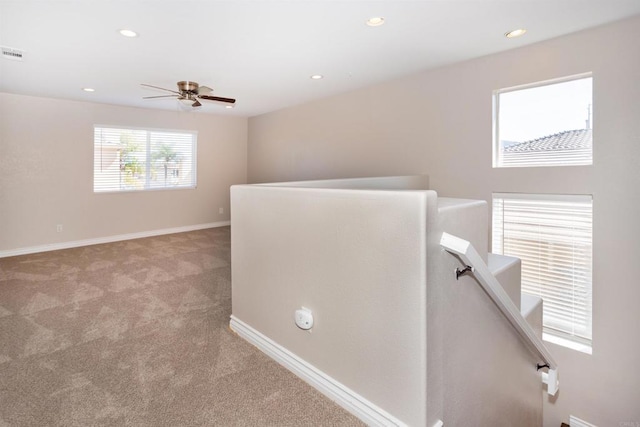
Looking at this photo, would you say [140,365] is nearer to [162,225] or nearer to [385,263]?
[385,263]

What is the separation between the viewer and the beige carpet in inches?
63.9

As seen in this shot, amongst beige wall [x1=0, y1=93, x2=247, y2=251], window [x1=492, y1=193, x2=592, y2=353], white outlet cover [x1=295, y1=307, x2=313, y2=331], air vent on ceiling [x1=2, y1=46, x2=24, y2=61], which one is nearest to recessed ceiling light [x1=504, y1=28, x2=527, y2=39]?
window [x1=492, y1=193, x2=592, y2=353]

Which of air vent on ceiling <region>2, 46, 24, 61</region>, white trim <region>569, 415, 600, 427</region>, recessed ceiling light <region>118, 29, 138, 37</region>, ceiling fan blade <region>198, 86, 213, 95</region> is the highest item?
air vent on ceiling <region>2, 46, 24, 61</region>

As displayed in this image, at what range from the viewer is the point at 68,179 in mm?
5438

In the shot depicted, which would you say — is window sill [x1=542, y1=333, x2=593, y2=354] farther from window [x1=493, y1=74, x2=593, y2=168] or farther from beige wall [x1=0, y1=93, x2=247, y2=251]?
beige wall [x1=0, y1=93, x2=247, y2=251]

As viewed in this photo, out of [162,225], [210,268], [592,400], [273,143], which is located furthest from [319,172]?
[592,400]

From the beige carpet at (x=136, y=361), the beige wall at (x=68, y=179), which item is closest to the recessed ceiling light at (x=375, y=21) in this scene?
the beige carpet at (x=136, y=361)

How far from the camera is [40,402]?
5.65 ft

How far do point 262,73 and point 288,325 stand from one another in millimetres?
3337

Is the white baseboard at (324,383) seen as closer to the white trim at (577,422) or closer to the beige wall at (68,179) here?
the white trim at (577,422)

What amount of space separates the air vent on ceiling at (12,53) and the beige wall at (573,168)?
3967mm

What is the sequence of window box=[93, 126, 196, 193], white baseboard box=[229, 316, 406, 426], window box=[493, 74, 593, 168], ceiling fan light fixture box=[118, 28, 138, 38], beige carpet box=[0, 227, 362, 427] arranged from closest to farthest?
white baseboard box=[229, 316, 406, 426], beige carpet box=[0, 227, 362, 427], ceiling fan light fixture box=[118, 28, 138, 38], window box=[493, 74, 593, 168], window box=[93, 126, 196, 193]

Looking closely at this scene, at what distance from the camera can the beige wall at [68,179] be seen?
4938 mm

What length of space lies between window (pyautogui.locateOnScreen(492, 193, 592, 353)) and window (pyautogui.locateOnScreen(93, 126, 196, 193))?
578 cm
